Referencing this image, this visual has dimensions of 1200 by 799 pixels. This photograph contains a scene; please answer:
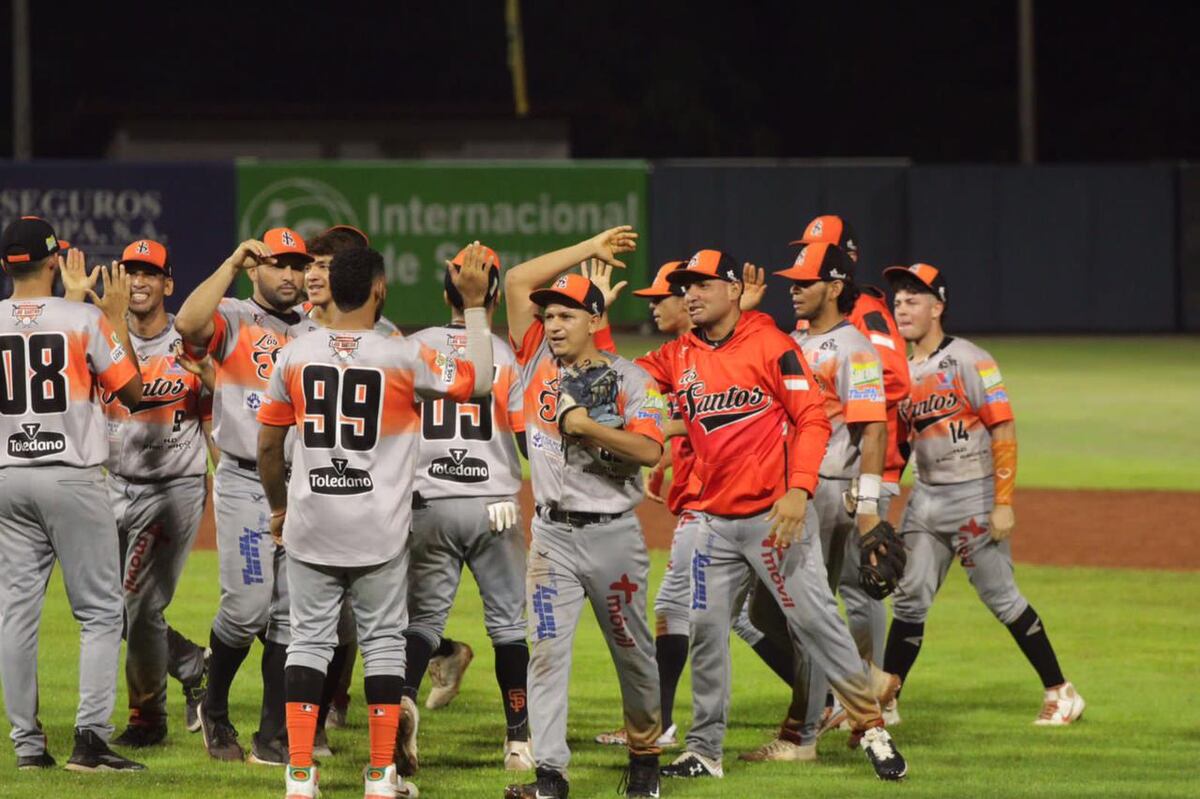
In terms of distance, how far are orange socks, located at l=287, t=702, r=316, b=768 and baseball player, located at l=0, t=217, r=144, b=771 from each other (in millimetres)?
1129

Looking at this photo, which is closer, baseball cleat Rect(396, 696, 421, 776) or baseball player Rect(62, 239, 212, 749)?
baseball cleat Rect(396, 696, 421, 776)

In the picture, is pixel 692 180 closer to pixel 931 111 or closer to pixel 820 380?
pixel 931 111

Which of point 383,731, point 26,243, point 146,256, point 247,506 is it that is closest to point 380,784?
point 383,731

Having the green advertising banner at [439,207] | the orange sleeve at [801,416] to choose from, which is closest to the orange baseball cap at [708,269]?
the orange sleeve at [801,416]

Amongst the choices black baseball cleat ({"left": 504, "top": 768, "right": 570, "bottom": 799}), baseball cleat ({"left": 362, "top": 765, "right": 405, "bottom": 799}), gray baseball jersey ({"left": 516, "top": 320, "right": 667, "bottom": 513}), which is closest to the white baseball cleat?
baseball cleat ({"left": 362, "top": 765, "right": 405, "bottom": 799})

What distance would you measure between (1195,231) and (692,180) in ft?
29.3

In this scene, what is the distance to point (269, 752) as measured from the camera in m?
7.44

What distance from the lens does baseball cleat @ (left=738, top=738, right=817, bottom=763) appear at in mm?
7660

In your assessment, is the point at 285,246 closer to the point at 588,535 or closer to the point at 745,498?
the point at 588,535

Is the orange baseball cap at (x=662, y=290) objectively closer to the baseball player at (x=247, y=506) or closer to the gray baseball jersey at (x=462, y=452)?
the gray baseball jersey at (x=462, y=452)

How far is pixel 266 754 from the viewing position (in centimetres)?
743

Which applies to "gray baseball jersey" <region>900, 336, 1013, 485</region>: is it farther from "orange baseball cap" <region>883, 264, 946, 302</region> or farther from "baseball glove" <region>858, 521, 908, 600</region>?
"baseball glove" <region>858, 521, 908, 600</region>

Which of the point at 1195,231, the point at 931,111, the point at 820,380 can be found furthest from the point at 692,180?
the point at 820,380

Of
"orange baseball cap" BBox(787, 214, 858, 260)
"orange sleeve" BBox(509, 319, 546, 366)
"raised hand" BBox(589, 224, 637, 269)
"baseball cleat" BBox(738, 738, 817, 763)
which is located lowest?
"baseball cleat" BBox(738, 738, 817, 763)
